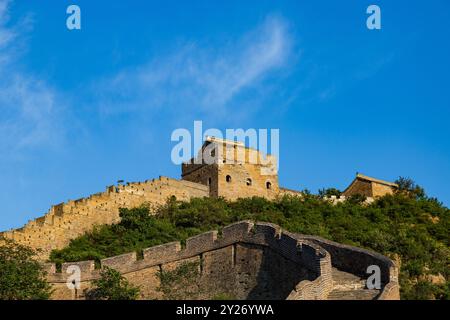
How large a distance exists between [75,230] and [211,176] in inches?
338

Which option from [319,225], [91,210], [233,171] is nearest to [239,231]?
[319,225]

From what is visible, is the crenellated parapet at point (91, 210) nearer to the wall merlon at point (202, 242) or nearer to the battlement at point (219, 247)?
the battlement at point (219, 247)

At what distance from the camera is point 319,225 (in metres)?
35.6

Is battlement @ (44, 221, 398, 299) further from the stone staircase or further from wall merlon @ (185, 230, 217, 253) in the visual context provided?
the stone staircase

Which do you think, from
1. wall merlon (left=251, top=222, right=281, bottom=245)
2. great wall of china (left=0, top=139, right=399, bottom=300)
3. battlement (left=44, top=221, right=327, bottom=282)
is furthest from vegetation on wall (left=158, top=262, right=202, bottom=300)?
wall merlon (left=251, top=222, right=281, bottom=245)

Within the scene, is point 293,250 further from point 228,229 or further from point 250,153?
point 250,153

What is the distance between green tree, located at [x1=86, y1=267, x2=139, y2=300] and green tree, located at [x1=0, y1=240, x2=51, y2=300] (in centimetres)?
128

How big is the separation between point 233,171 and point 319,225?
861cm

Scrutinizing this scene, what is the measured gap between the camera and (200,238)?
24.6 metres

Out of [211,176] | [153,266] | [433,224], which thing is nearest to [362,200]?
[433,224]

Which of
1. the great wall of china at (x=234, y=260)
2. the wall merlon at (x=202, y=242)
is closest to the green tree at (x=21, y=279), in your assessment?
the great wall of china at (x=234, y=260)

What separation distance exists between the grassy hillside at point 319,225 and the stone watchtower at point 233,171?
140 cm

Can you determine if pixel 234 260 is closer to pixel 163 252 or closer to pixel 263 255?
pixel 263 255

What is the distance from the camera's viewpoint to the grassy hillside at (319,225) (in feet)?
105
